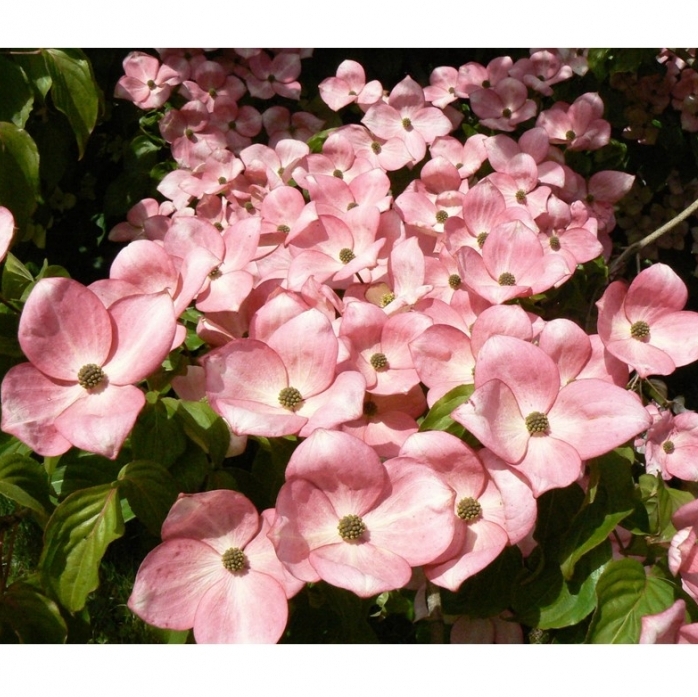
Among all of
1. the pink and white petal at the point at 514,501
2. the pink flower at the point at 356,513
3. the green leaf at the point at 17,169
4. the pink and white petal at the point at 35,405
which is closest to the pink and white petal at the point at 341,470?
the pink flower at the point at 356,513

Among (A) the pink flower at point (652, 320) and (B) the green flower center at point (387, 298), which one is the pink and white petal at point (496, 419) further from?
(B) the green flower center at point (387, 298)

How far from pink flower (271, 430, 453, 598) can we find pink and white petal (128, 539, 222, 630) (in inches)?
3.5

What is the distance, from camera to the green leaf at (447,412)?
27.9 inches

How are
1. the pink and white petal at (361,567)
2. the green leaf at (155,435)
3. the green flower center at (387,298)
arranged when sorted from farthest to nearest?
the green flower center at (387,298)
the green leaf at (155,435)
the pink and white petal at (361,567)

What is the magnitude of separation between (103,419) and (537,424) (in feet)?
1.37

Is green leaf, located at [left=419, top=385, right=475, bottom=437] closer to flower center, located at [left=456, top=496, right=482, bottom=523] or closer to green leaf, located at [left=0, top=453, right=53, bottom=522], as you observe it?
flower center, located at [left=456, top=496, right=482, bottom=523]

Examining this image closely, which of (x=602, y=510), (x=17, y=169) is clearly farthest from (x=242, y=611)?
(x=17, y=169)

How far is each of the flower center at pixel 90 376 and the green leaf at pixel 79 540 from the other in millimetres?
100

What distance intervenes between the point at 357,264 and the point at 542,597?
1.52 feet

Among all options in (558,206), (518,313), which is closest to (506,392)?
(518,313)

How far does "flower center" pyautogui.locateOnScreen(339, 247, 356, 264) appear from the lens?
97 cm

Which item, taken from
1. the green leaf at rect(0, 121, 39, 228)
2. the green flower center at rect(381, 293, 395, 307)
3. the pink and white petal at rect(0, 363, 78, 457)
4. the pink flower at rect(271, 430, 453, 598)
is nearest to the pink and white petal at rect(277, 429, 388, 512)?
the pink flower at rect(271, 430, 453, 598)

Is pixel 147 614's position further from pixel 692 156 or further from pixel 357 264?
pixel 692 156

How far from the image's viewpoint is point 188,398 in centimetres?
77
